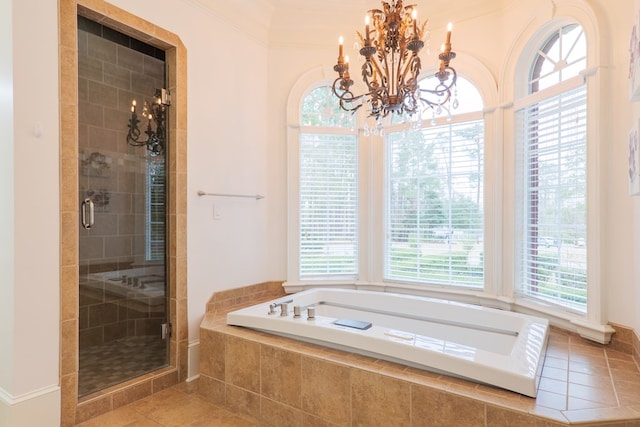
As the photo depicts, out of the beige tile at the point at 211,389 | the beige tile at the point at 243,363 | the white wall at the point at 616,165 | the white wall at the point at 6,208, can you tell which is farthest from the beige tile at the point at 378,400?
the white wall at the point at 6,208

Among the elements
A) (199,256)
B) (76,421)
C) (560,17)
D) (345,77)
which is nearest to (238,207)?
(199,256)

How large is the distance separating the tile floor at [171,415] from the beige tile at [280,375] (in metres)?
0.24

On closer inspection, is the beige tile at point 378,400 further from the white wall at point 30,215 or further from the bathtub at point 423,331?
the white wall at point 30,215

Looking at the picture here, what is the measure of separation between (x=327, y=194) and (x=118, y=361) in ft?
6.75

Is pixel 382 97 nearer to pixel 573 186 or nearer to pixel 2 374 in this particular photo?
pixel 573 186

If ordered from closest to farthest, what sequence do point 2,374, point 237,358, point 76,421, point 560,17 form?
point 2,374
point 76,421
point 237,358
point 560,17

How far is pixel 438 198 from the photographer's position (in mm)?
3117

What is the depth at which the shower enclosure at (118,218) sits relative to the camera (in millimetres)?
2195

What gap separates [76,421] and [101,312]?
0.60m

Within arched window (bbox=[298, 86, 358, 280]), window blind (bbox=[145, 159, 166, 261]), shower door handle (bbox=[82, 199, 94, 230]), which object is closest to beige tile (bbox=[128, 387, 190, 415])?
window blind (bbox=[145, 159, 166, 261])

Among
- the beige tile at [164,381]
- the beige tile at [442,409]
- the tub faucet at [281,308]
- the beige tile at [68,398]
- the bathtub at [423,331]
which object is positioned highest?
the tub faucet at [281,308]

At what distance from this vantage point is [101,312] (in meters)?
2.31

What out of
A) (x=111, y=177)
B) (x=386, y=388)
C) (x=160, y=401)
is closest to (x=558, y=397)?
(x=386, y=388)

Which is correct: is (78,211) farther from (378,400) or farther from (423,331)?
(423,331)
